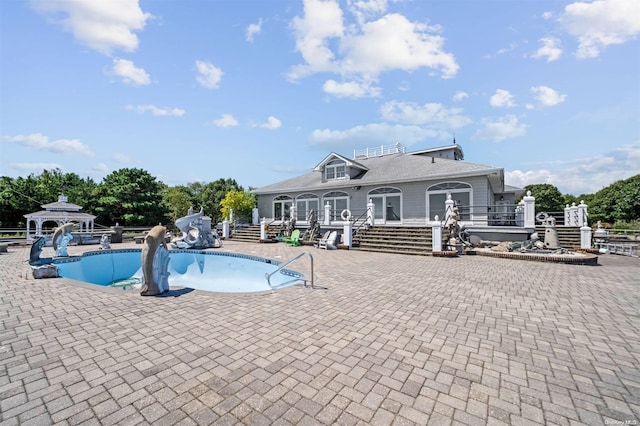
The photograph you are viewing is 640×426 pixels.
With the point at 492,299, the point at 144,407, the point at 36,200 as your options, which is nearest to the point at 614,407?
the point at 492,299

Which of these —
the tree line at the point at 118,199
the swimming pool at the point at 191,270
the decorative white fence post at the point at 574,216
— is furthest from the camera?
the tree line at the point at 118,199

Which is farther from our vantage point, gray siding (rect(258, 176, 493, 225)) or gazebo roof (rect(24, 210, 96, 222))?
gazebo roof (rect(24, 210, 96, 222))

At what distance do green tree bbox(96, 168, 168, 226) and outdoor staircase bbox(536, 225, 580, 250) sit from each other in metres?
31.4

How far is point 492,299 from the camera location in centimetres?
557

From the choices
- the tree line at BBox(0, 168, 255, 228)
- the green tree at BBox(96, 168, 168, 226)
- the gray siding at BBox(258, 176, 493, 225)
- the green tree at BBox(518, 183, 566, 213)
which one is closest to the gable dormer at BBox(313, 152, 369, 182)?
the gray siding at BBox(258, 176, 493, 225)

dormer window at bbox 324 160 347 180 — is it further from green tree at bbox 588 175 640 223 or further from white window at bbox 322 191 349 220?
green tree at bbox 588 175 640 223

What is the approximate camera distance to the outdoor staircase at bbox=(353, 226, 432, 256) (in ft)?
41.8

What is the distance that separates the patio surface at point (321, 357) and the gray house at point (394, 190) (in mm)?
9872

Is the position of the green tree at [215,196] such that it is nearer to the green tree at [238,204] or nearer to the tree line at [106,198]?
the tree line at [106,198]

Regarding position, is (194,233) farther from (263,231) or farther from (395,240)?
(395,240)

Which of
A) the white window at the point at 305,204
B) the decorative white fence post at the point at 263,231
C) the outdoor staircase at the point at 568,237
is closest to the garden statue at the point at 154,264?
the decorative white fence post at the point at 263,231

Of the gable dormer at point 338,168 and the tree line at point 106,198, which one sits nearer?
the gable dormer at point 338,168

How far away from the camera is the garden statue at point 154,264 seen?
5820 millimetres

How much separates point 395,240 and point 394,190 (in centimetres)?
513
